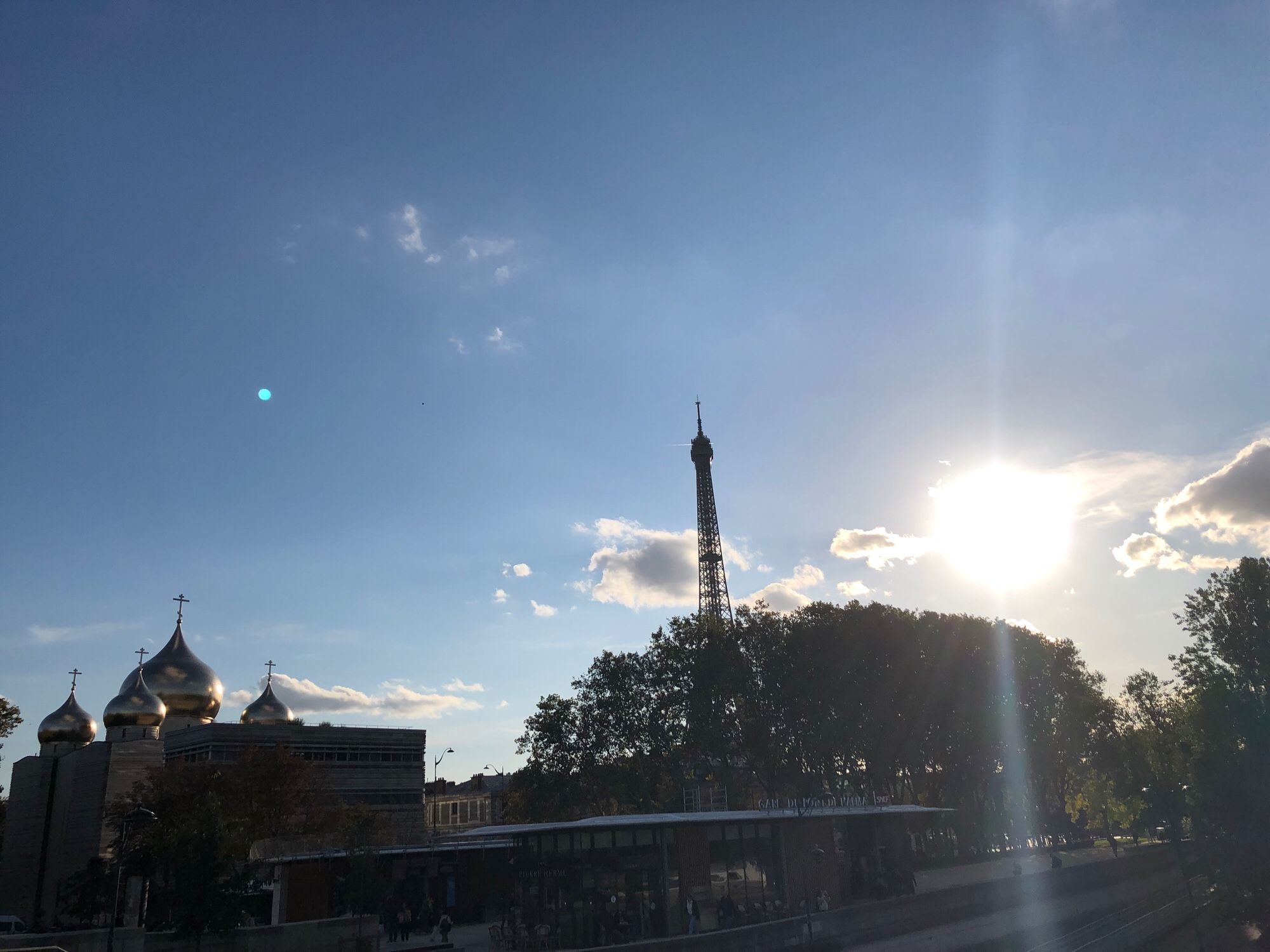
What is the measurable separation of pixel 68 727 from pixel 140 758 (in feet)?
38.0

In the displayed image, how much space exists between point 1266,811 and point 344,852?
34803mm

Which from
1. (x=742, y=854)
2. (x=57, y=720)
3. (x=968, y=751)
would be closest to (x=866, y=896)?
(x=742, y=854)

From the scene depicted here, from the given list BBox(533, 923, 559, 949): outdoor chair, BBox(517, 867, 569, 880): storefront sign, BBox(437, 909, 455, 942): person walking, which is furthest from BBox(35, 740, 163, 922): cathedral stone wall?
BBox(533, 923, 559, 949): outdoor chair

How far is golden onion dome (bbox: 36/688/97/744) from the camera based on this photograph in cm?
6475

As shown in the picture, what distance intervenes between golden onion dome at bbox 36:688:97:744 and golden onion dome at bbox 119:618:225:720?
416 centimetres

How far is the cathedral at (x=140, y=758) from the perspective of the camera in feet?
186

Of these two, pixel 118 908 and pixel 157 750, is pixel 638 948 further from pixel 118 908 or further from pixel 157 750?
pixel 157 750

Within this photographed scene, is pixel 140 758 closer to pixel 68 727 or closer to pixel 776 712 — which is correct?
pixel 68 727

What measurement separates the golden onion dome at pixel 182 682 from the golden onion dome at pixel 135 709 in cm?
335

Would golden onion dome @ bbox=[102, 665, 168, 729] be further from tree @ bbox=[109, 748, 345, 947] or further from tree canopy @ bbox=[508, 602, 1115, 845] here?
tree canopy @ bbox=[508, 602, 1115, 845]

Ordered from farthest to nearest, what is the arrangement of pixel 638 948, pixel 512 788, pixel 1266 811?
pixel 512 788, pixel 1266 811, pixel 638 948

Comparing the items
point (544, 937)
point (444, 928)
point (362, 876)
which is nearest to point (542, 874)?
point (544, 937)

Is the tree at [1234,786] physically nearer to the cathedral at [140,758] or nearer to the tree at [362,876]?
the tree at [362,876]

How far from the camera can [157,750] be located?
5916cm
